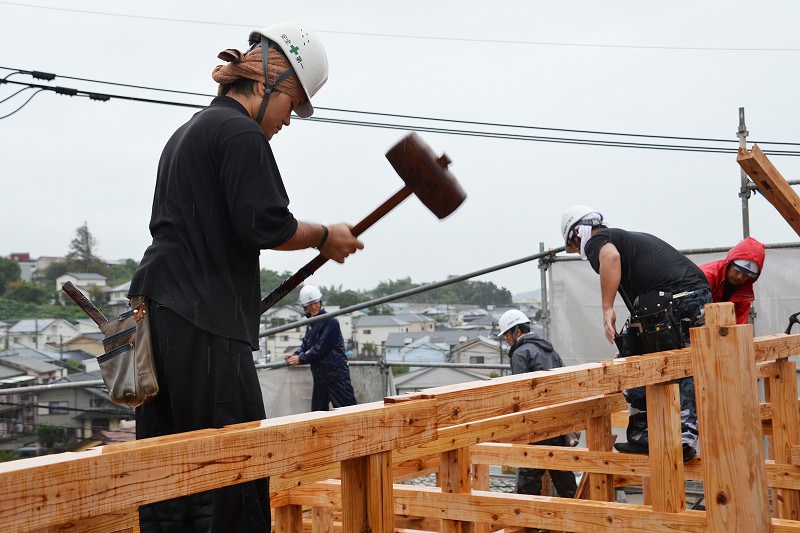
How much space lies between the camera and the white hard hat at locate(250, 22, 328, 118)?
8.09 feet

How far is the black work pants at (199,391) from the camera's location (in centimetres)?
221

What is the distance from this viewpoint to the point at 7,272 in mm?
29656

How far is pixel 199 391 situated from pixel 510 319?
5.90 meters

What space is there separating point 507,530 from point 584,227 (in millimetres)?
2025

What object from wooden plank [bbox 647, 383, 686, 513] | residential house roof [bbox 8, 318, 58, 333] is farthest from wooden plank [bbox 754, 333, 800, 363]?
residential house roof [bbox 8, 318, 58, 333]

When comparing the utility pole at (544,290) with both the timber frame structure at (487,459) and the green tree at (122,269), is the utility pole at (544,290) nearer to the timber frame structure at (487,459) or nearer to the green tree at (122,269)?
the timber frame structure at (487,459)

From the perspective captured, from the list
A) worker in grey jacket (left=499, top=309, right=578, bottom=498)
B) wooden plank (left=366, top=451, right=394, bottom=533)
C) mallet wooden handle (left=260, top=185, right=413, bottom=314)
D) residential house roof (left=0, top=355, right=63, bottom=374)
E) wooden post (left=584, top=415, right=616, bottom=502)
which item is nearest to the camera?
wooden plank (left=366, top=451, right=394, bottom=533)

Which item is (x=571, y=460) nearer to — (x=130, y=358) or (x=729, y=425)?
(x=729, y=425)

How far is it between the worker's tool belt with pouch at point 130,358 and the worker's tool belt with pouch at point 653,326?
3.33 meters

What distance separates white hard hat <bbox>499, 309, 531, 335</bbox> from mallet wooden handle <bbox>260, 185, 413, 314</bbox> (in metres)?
5.12

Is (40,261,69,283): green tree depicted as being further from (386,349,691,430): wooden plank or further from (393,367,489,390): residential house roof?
(386,349,691,430): wooden plank

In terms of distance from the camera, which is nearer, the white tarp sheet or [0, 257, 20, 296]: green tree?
the white tarp sheet

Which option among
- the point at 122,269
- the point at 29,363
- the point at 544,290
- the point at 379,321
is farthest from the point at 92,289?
the point at 544,290

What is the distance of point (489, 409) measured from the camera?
8.27 ft
